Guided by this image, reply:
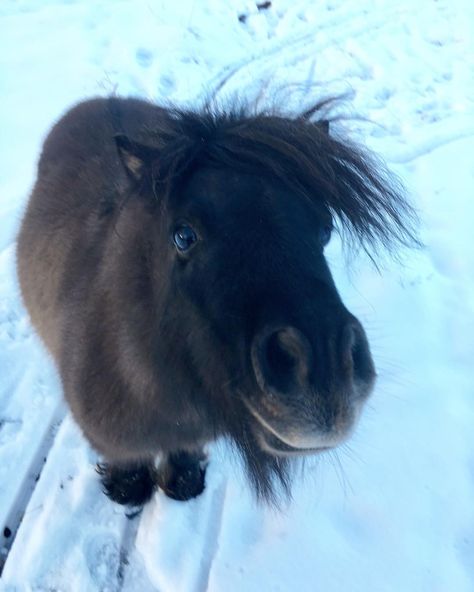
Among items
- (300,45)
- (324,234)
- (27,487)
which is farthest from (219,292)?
(300,45)

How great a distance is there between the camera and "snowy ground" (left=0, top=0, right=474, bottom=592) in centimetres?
255

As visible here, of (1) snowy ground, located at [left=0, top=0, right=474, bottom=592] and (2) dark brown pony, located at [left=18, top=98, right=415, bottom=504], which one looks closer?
(2) dark brown pony, located at [left=18, top=98, right=415, bottom=504]

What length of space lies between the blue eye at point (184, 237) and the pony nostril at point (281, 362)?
0.42 metres

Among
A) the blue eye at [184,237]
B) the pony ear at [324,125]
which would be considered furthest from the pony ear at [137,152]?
the pony ear at [324,125]

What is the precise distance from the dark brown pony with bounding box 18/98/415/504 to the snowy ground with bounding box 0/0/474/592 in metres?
0.37

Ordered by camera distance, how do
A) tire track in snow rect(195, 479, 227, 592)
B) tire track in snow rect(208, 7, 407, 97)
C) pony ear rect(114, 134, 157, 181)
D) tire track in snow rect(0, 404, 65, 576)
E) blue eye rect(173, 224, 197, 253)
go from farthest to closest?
1. tire track in snow rect(208, 7, 407, 97)
2. tire track in snow rect(0, 404, 65, 576)
3. tire track in snow rect(195, 479, 227, 592)
4. pony ear rect(114, 134, 157, 181)
5. blue eye rect(173, 224, 197, 253)

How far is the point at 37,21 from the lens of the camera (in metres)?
5.67

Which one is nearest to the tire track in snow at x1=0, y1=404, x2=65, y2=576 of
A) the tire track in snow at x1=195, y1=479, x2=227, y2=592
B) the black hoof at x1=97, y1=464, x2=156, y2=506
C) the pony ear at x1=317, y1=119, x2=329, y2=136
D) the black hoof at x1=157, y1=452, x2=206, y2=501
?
the black hoof at x1=97, y1=464, x2=156, y2=506

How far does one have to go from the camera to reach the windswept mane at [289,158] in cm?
163

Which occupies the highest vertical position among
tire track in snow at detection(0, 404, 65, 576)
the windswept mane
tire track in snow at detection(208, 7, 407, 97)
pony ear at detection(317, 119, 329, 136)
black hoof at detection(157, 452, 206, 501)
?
pony ear at detection(317, 119, 329, 136)

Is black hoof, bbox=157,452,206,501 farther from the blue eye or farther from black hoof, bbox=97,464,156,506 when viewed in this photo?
the blue eye

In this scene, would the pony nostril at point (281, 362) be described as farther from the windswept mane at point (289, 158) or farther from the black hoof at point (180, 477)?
the black hoof at point (180, 477)

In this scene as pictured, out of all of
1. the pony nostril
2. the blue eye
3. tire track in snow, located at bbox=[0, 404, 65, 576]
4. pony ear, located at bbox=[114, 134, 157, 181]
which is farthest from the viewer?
tire track in snow, located at bbox=[0, 404, 65, 576]

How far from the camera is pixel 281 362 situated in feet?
4.42
